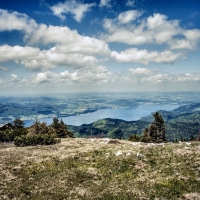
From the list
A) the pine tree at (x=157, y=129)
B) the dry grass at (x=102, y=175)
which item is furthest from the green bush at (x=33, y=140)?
the pine tree at (x=157, y=129)

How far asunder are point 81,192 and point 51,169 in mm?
7394

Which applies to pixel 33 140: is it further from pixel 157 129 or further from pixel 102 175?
pixel 157 129

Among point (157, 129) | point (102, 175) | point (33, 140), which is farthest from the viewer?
point (157, 129)

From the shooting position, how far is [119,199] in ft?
55.7

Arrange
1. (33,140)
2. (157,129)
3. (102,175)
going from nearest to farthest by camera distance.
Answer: (102,175) → (33,140) → (157,129)

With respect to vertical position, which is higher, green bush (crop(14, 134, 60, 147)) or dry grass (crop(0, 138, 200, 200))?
dry grass (crop(0, 138, 200, 200))

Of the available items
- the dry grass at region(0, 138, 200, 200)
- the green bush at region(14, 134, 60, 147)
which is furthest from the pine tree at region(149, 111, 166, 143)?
the dry grass at region(0, 138, 200, 200)

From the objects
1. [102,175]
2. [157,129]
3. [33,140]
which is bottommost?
[157,129]

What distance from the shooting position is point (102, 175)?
2259 cm

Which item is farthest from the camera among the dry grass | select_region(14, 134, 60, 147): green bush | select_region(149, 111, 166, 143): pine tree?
select_region(149, 111, 166, 143): pine tree

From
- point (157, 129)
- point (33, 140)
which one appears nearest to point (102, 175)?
point (33, 140)

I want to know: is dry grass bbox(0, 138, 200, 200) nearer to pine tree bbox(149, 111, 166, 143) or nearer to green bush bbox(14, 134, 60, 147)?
green bush bbox(14, 134, 60, 147)

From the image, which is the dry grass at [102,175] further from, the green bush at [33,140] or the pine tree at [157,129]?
the pine tree at [157,129]

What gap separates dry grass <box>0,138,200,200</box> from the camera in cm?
1794
